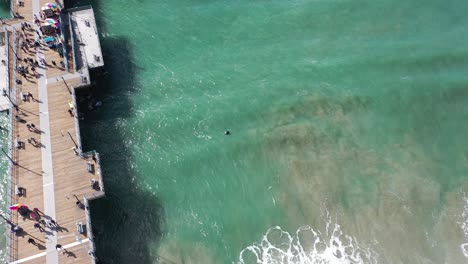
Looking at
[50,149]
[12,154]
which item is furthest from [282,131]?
[12,154]

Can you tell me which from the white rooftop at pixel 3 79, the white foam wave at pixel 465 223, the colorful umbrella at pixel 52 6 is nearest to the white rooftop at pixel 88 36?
the colorful umbrella at pixel 52 6

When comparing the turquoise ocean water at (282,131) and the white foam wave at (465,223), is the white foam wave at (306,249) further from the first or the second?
the white foam wave at (465,223)

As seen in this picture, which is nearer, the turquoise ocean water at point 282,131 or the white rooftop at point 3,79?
the turquoise ocean water at point 282,131

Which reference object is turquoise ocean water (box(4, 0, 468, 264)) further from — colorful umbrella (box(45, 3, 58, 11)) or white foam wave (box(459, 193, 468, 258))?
colorful umbrella (box(45, 3, 58, 11))

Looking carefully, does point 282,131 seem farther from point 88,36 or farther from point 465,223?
point 88,36

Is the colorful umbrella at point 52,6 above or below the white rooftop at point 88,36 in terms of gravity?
above

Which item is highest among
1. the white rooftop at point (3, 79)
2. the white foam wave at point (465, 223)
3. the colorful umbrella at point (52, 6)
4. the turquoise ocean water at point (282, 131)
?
the colorful umbrella at point (52, 6)
